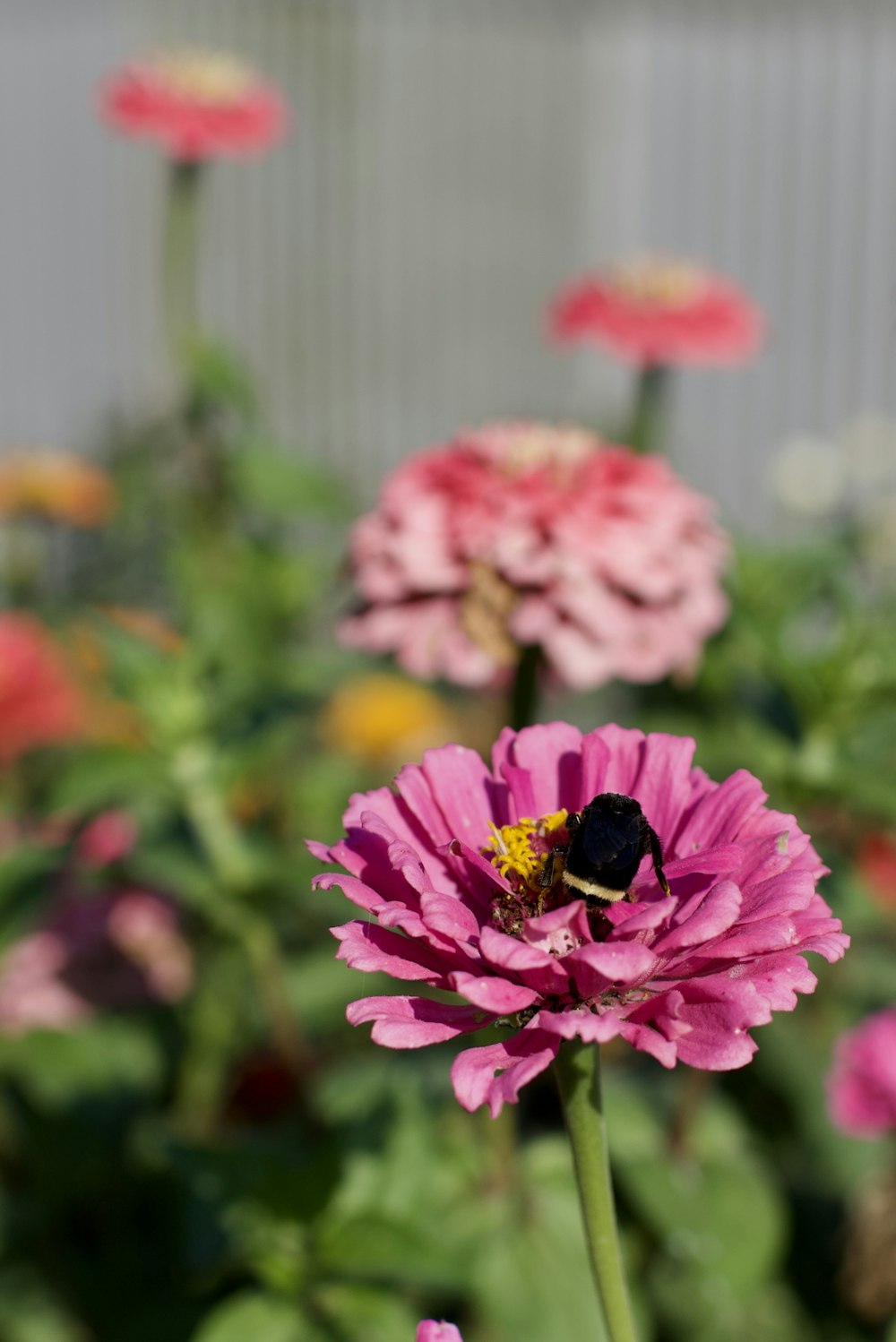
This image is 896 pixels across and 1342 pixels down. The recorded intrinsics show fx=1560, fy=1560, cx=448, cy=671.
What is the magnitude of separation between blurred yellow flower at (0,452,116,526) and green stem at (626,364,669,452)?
1.13 m

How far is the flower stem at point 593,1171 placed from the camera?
1.99 feet

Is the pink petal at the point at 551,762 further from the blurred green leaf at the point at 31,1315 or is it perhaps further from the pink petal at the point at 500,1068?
the blurred green leaf at the point at 31,1315

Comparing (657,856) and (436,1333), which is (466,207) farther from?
(436,1333)

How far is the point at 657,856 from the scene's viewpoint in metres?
0.62

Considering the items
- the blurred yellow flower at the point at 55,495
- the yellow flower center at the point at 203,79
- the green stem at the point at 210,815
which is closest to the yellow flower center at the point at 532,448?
the green stem at the point at 210,815

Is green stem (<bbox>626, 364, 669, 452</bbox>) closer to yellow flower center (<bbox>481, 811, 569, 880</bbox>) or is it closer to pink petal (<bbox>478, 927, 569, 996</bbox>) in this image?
yellow flower center (<bbox>481, 811, 569, 880</bbox>)

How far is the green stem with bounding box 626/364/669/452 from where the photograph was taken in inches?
71.6

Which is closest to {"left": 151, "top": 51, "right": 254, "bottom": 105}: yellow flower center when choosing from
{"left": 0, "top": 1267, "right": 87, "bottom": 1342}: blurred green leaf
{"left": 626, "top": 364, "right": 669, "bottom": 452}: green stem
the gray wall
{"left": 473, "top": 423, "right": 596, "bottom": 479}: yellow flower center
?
{"left": 626, "top": 364, "right": 669, "bottom": 452}: green stem

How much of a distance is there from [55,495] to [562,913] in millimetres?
2242

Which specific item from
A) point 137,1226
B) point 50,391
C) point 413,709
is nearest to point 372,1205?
point 137,1226

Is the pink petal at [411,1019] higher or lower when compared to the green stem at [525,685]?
higher

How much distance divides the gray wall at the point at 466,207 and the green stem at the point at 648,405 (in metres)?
2.25

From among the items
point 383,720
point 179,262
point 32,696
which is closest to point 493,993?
point 32,696

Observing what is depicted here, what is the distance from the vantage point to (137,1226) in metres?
1.43
